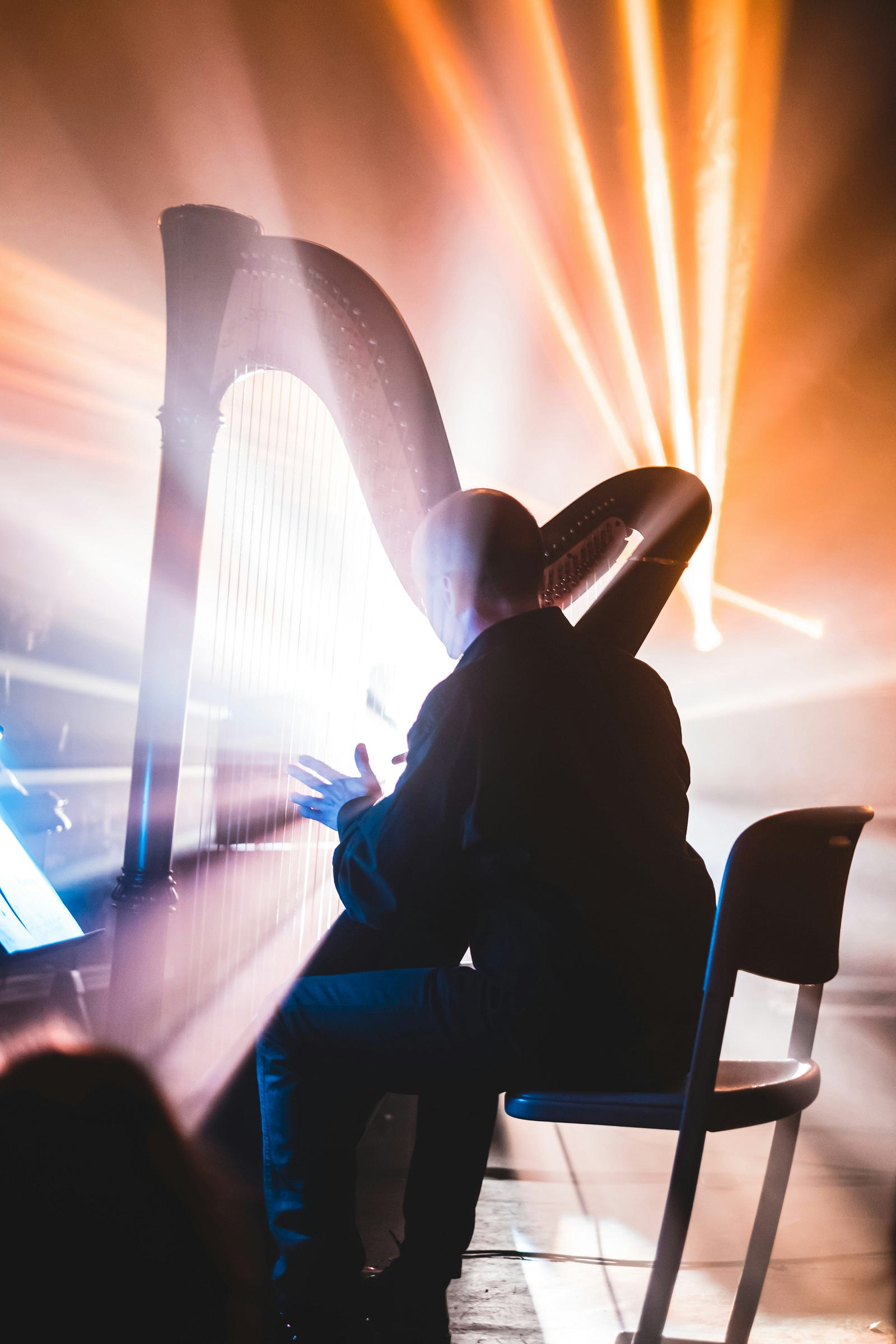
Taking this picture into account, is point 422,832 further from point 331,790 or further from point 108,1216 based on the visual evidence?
point 108,1216

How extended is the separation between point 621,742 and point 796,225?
2.98 m

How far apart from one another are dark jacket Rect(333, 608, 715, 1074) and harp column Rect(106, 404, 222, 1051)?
28 cm

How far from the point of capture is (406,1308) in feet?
3.27

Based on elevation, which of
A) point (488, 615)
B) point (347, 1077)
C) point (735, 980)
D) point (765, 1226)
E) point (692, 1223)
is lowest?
point (692, 1223)

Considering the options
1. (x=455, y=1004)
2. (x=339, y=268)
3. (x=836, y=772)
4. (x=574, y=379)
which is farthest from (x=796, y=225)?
(x=455, y=1004)

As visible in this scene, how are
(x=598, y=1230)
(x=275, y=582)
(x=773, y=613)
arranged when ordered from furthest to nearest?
(x=773, y=613)
(x=598, y=1230)
(x=275, y=582)

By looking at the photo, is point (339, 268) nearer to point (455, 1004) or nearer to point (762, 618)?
point (455, 1004)

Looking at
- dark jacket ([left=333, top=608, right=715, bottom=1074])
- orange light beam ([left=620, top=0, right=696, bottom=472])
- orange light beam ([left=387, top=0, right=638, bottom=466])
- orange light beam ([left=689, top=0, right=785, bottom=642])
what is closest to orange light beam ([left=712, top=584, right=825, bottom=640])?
orange light beam ([left=689, top=0, right=785, bottom=642])

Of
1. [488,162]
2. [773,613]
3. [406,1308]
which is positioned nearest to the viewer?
[406,1308]

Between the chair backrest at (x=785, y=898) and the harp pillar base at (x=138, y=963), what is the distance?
67 centimetres

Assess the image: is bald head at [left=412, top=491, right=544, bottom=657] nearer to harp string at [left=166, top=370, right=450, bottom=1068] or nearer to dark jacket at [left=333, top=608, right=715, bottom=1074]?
dark jacket at [left=333, top=608, right=715, bottom=1074]

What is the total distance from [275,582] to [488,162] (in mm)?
2372

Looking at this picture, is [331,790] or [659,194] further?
[659,194]

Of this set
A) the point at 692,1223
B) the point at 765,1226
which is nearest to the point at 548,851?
the point at 765,1226
